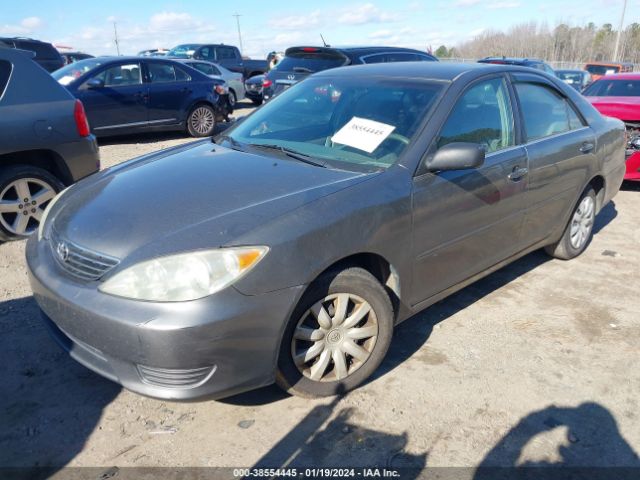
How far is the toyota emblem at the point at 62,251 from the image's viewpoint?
2.55 meters

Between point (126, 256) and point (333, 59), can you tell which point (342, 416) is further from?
point (333, 59)

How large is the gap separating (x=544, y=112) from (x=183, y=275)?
A: 3072 mm

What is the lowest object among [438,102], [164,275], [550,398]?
[550,398]

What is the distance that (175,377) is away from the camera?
230 cm

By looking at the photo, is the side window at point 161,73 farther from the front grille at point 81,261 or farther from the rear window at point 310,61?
the front grille at point 81,261

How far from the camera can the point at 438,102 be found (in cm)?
319

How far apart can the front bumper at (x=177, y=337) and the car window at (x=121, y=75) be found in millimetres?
7912

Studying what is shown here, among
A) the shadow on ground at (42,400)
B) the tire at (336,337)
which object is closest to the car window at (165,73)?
the shadow on ground at (42,400)

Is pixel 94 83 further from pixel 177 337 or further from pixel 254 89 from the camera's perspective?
pixel 177 337

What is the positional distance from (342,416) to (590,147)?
314 cm

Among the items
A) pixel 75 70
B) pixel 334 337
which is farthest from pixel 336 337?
pixel 75 70

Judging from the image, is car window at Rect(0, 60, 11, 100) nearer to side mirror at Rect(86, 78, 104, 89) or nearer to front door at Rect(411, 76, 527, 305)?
front door at Rect(411, 76, 527, 305)

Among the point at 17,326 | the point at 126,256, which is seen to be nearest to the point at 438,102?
the point at 126,256

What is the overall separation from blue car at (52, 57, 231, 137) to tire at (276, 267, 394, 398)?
7937 millimetres
